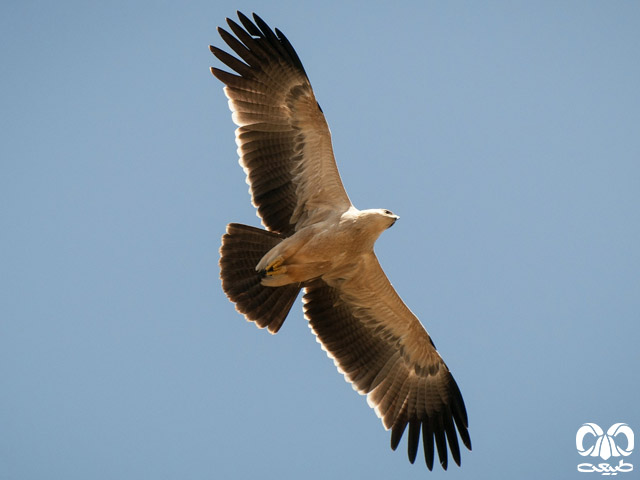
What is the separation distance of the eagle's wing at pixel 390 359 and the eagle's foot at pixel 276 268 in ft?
2.56

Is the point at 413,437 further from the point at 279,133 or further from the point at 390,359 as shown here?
the point at 279,133

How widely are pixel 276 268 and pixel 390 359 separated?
1797 millimetres

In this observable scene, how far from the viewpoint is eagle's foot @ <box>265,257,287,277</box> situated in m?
7.97

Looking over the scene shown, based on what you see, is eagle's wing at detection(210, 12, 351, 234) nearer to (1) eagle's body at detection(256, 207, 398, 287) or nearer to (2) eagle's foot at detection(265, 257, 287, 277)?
(1) eagle's body at detection(256, 207, 398, 287)

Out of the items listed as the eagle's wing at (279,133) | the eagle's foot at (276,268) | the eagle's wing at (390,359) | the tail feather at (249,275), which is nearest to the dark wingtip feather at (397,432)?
the eagle's wing at (390,359)

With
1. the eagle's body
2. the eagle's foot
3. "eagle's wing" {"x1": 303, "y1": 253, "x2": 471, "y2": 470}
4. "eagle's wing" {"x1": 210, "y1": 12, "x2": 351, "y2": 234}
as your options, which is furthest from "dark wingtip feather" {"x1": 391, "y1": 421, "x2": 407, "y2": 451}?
"eagle's wing" {"x1": 210, "y1": 12, "x2": 351, "y2": 234}

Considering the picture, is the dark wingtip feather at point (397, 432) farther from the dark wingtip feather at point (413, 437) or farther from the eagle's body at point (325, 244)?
the eagle's body at point (325, 244)

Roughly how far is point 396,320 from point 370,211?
4.92ft

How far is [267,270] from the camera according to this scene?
8.02m

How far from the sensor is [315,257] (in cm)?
804

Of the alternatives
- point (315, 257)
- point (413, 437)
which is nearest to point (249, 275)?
point (315, 257)

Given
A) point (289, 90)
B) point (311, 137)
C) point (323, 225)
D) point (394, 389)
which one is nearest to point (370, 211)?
point (323, 225)

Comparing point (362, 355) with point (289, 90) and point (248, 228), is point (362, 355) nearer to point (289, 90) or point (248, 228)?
point (248, 228)

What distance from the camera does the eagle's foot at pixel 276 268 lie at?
7.97 m
